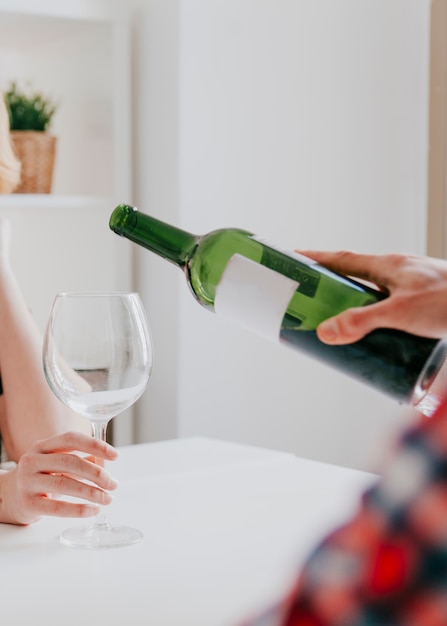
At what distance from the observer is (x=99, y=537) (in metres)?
0.88

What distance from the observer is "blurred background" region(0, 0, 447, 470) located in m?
2.41

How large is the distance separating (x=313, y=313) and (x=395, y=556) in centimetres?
49

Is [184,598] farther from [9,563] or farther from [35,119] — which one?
[35,119]

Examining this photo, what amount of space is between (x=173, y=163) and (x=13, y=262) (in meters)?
0.51

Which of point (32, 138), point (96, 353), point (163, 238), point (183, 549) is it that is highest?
point (32, 138)

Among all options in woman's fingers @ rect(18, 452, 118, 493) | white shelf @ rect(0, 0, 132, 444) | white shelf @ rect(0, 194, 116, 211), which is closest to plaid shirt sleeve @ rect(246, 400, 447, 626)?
woman's fingers @ rect(18, 452, 118, 493)

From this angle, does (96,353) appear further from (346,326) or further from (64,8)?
(64,8)

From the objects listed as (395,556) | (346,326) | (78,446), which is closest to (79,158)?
(78,446)

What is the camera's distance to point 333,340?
54 centimetres

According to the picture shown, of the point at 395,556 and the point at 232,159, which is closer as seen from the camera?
the point at 395,556

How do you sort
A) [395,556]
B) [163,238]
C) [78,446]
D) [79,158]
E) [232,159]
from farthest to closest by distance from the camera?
[79,158], [232,159], [78,446], [163,238], [395,556]

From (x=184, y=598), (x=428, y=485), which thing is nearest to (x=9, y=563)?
(x=184, y=598)

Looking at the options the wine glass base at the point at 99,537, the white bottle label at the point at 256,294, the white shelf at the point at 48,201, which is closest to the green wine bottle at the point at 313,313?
the white bottle label at the point at 256,294

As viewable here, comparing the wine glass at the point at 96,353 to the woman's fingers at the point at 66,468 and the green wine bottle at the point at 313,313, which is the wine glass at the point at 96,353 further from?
the green wine bottle at the point at 313,313
